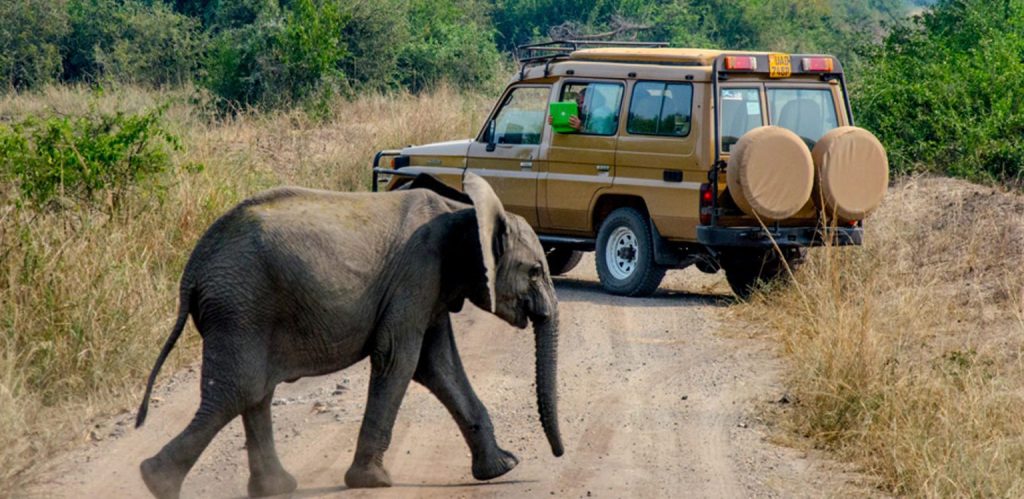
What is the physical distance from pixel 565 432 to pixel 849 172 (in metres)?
4.81

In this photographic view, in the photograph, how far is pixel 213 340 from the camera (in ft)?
21.3

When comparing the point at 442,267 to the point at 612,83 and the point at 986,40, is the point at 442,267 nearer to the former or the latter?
the point at 612,83

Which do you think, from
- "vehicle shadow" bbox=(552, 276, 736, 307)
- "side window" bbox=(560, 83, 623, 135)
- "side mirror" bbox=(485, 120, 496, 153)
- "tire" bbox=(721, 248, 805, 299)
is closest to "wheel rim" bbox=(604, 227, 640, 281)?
"vehicle shadow" bbox=(552, 276, 736, 307)

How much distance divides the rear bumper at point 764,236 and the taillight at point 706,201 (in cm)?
6

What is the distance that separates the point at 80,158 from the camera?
10.8 m

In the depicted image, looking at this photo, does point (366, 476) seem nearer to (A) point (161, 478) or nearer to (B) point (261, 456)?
(B) point (261, 456)

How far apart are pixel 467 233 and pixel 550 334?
2.10 ft

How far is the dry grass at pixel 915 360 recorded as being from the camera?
7.15m

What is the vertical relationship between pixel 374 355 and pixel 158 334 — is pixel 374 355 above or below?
above

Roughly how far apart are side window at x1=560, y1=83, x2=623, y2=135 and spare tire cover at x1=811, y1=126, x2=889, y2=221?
1815mm

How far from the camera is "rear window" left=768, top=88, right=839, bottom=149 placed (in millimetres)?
12617

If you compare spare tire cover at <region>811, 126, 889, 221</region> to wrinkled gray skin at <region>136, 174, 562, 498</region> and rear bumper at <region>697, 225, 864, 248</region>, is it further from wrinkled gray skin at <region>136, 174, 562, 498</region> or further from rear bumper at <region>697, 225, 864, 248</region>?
wrinkled gray skin at <region>136, 174, 562, 498</region>

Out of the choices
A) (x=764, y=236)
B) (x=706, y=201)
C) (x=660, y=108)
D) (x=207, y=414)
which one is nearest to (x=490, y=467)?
(x=207, y=414)

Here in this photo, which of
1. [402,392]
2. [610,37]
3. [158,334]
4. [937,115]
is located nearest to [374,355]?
[402,392]
